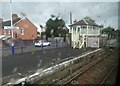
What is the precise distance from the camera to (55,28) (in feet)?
176

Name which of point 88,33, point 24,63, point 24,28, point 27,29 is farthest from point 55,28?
point 24,63

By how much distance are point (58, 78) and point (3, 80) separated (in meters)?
2.48

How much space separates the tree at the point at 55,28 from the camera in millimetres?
50966

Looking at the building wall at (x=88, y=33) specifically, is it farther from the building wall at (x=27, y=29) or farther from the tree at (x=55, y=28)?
the tree at (x=55, y=28)

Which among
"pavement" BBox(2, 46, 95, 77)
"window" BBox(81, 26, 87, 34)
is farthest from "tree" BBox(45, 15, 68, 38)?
"pavement" BBox(2, 46, 95, 77)

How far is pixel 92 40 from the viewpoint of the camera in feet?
103

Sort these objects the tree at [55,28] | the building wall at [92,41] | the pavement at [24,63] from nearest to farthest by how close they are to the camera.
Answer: the pavement at [24,63] < the building wall at [92,41] < the tree at [55,28]

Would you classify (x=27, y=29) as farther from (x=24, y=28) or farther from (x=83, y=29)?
(x=83, y=29)

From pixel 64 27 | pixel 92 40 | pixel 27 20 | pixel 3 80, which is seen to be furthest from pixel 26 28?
pixel 3 80

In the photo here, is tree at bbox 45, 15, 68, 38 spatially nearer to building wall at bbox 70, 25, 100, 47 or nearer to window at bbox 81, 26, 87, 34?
building wall at bbox 70, 25, 100, 47

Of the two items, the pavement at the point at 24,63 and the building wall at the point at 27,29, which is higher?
the building wall at the point at 27,29

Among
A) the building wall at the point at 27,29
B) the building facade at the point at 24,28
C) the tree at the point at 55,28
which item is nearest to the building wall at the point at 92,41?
the building facade at the point at 24,28

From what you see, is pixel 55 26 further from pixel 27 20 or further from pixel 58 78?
pixel 58 78

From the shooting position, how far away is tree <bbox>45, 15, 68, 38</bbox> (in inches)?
2007
